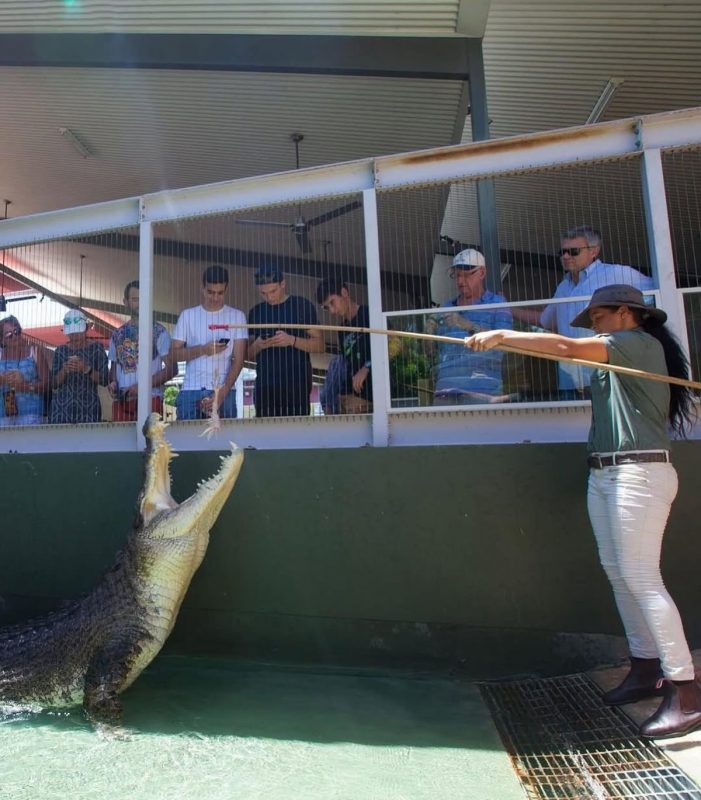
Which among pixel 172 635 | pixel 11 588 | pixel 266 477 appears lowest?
pixel 172 635

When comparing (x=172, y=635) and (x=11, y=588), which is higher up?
(x=11, y=588)

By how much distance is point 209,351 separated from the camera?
4.63m

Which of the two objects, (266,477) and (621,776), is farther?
(266,477)

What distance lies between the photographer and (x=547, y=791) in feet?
7.89

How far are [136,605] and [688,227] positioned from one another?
4663 millimetres

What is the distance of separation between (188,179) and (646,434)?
317 inches

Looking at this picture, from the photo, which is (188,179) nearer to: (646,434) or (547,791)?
(646,434)

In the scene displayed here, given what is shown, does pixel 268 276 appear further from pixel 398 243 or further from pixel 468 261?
pixel 468 261

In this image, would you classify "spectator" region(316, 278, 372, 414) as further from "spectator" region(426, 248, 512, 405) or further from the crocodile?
the crocodile

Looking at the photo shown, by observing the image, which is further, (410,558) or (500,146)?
(500,146)

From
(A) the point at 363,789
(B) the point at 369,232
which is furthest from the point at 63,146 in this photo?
(A) the point at 363,789

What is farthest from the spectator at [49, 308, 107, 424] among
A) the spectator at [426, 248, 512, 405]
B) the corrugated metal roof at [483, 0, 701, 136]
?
the corrugated metal roof at [483, 0, 701, 136]

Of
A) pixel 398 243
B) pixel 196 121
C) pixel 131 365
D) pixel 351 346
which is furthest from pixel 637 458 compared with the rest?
pixel 196 121

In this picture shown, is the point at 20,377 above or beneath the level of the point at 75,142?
beneath
